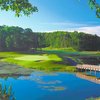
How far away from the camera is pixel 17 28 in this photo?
165 metres

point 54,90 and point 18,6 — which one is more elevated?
point 18,6

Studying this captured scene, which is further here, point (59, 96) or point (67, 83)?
point (67, 83)

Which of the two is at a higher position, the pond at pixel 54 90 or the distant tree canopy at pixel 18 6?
the distant tree canopy at pixel 18 6

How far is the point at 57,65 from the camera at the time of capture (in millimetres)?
76125

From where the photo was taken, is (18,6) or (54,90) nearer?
(18,6)

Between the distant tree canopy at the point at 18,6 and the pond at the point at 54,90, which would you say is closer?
the distant tree canopy at the point at 18,6

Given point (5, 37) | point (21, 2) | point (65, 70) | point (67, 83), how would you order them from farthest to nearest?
point (5, 37)
point (65, 70)
point (67, 83)
point (21, 2)

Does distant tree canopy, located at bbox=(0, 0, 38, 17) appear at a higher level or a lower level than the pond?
higher

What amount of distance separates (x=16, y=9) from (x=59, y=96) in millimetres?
22575

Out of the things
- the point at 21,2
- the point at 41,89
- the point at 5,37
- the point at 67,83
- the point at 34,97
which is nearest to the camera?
the point at 21,2

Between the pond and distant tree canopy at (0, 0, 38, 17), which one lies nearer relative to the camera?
distant tree canopy at (0, 0, 38, 17)

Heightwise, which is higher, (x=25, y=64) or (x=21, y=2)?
(x=21, y=2)

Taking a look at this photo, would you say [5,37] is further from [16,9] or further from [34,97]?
[16,9]

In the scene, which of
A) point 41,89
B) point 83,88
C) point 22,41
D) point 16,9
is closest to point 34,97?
point 41,89
